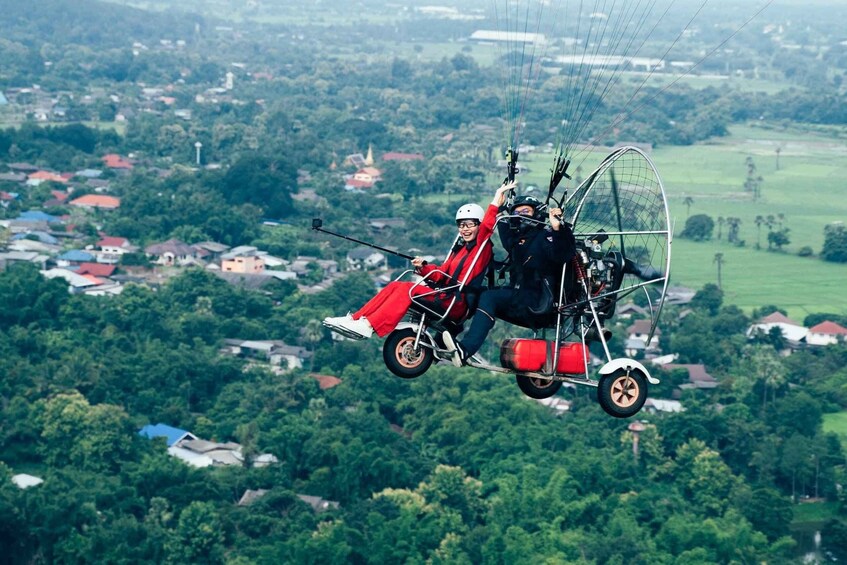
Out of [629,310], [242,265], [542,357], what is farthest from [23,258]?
[542,357]

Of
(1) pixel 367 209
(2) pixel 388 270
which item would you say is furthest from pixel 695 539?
(1) pixel 367 209

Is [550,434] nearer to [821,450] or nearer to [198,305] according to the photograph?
[821,450]

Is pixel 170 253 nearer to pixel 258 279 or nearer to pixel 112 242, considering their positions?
pixel 112 242

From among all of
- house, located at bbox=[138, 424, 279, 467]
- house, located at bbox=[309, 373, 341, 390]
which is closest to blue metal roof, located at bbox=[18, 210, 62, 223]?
house, located at bbox=[309, 373, 341, 390]

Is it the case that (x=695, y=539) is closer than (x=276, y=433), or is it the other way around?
(x=695, y=539)

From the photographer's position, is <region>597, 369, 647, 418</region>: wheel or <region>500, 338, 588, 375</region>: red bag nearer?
<region>597, 369, 647, 418</region>: wheel

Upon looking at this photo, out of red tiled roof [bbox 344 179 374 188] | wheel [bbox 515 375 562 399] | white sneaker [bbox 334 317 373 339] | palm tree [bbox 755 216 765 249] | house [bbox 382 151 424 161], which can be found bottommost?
red tiled roof [bbox 344 179 374 188]

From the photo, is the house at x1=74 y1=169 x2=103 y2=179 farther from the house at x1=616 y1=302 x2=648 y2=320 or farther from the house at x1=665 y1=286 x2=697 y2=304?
the house at x1=616 y1=302 x2=648 y2=320
